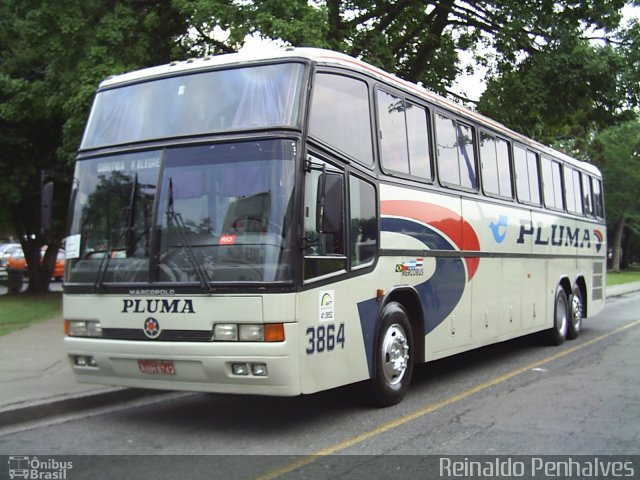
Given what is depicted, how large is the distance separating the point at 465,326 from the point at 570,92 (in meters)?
7.95

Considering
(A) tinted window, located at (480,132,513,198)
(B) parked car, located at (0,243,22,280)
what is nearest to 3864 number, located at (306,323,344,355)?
(A) tinted window, located at (480,132,513,198)

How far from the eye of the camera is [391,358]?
287 inches

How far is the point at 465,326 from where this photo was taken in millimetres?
8883

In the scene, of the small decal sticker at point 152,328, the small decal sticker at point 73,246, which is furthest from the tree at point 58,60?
the small decal sticker at point 152,328

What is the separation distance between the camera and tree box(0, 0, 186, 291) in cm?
1241

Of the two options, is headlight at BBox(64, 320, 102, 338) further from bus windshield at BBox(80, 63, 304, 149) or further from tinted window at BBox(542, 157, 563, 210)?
tinted window at BBox(542, 157, 563, 210)

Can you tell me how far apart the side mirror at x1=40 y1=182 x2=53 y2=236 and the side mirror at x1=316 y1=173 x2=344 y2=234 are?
9.15 feet

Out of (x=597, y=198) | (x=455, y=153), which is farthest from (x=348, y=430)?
(x=597, y=198)

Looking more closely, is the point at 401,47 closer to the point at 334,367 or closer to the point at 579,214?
the point at 579,214

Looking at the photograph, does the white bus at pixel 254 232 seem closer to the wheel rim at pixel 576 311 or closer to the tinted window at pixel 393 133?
the tinted window at pixel 393 133

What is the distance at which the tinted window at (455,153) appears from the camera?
28.5 feet

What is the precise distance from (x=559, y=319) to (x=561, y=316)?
0.16 metres

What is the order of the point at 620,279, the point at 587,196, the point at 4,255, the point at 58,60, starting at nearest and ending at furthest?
the point at 58,60 < the point at 587,196 < the point at 4,255 < the point at 620,279

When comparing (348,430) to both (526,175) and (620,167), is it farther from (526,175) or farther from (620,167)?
(620,167)
